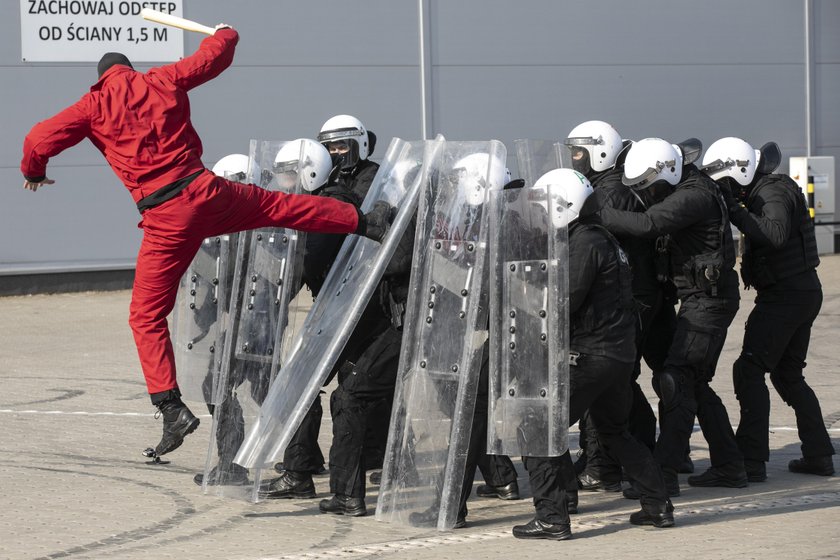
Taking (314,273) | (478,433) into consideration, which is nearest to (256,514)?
(478,433)

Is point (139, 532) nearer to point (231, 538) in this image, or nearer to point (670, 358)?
point (231, 538)

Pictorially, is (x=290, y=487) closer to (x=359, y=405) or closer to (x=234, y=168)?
(x=359, y=405)

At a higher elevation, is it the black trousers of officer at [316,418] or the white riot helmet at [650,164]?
the white riot helmet at [650,164]

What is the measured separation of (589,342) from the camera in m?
6.18

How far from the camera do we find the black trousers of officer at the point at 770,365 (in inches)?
299

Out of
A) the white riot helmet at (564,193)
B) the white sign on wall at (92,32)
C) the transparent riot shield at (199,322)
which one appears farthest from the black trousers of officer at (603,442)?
the white sign on wall at (92,32)

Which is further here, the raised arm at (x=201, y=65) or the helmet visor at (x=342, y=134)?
the helmet visor at (x=342, y=134)

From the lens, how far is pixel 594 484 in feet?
24.5

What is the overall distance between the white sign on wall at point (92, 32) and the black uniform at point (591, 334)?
10.9 m

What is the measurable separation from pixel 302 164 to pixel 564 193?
1.66 meters

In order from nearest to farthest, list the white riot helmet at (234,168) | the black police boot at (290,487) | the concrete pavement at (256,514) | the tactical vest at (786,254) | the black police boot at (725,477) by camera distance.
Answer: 1. the concrete pavement at (256,514)
2. the black police boot at (290,487)
3. the black police boot at (725,477)
4. the tactical vest at (786,254)
5. the white riot helmet at (234,168)

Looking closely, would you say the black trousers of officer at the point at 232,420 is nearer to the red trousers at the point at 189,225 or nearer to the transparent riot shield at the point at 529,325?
the red trousers at the point at 189,225

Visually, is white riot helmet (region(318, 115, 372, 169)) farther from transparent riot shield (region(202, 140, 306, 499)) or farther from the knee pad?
the knee pad

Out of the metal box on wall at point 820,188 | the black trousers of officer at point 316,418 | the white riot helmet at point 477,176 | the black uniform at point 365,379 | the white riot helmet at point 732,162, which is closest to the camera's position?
the white riot helmet at point 477,176
